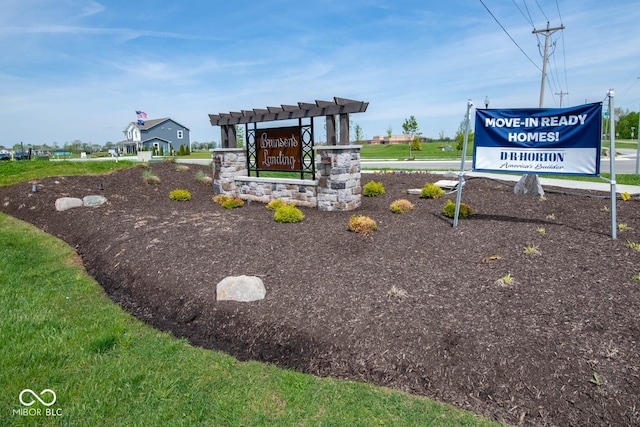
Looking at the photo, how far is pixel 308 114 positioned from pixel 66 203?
7792mm

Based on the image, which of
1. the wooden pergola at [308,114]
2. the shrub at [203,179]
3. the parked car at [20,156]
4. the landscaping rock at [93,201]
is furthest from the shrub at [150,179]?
the parked car at [20,156]

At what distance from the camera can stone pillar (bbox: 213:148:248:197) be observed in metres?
12.7

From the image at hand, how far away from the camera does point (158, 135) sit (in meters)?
60.6

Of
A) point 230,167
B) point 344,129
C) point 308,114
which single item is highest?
point 308,114

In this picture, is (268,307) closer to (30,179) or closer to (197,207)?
(197,207)

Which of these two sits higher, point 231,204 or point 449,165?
point 449,165

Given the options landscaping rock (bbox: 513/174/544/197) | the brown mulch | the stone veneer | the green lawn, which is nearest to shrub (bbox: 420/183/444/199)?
the brown mulch

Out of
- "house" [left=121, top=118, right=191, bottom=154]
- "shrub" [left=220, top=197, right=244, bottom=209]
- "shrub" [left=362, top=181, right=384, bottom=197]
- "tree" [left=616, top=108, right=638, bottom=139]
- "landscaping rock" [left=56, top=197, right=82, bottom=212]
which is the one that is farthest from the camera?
"tree" [left=616, top=108, right=638, bottom=139]

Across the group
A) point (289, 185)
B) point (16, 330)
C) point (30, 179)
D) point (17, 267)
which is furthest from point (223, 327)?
point (30, 179)

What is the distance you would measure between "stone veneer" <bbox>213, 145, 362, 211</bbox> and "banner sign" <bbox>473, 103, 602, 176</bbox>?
314cm

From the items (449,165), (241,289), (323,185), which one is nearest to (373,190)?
(323,185)

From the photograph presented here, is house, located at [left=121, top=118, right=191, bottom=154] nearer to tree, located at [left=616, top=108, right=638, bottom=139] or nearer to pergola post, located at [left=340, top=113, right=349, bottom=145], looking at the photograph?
pergola post, located at [left=340, top=113, right=349, bottom=145]

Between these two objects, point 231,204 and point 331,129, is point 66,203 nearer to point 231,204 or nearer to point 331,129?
point 231,204

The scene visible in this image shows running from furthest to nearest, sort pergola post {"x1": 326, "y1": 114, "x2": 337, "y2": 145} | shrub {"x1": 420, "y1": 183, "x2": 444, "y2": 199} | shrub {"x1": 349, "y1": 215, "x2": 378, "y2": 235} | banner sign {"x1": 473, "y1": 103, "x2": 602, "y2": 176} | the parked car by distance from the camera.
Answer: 1. the parked car
2. shrub {"x1": 420, "y1": 183, "x2": 444, "y2": 199}
3. pergola post {"x1": 326, "y1": 114, "x2": 337, "y2": 145}
4. shrub {"x1": 349, "y1": 215, "x2": 378, "y2": 235}
5. banner sign {"x1": 473, "y1": 103, "x2": 602, "y2": 176}
